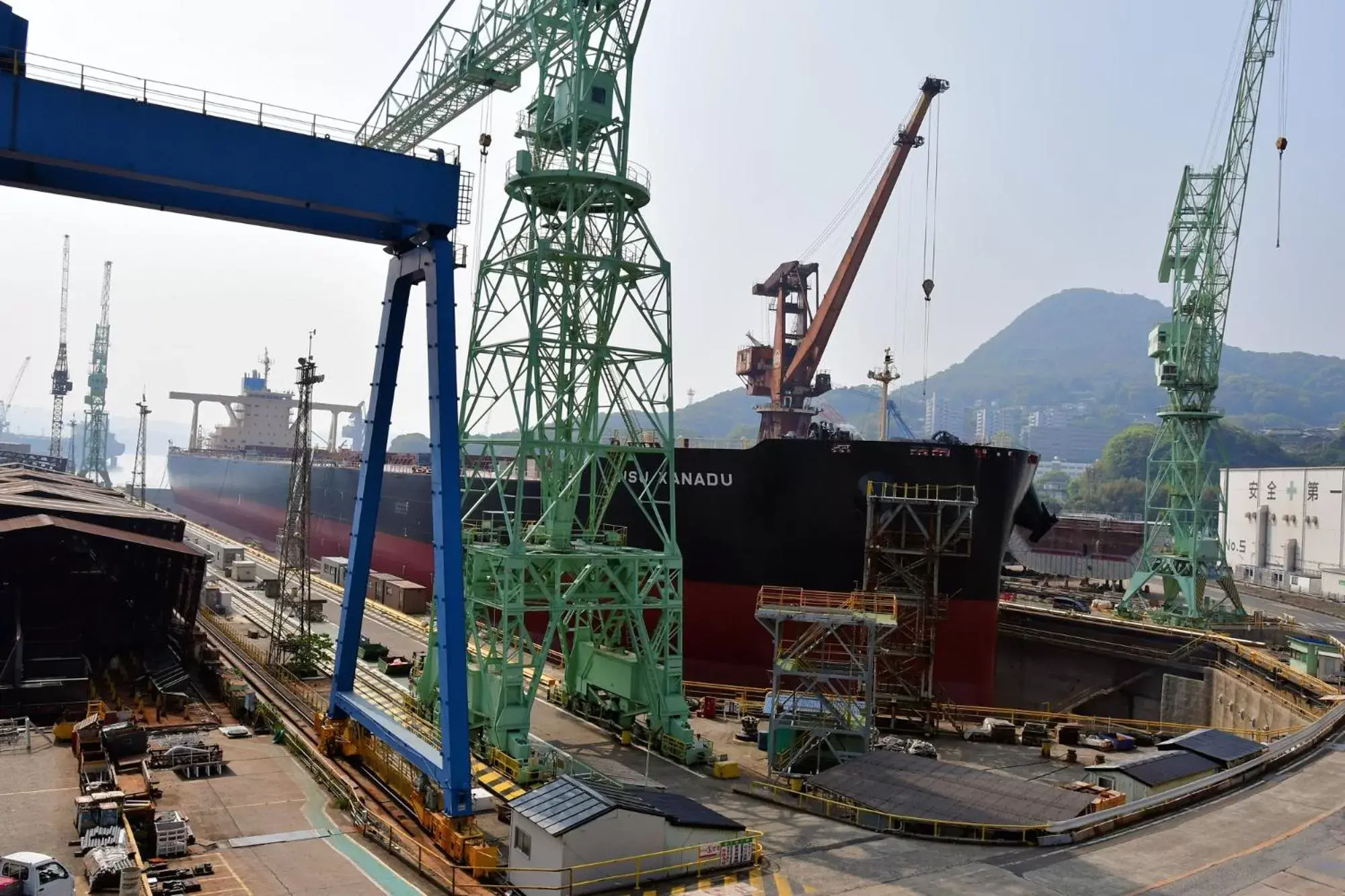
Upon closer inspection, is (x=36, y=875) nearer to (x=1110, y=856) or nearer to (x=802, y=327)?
(x=1110, y=856)

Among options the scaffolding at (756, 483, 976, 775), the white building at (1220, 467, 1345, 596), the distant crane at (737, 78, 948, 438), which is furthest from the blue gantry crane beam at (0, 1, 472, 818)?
the white building at (1220, 467, 1345, 596)

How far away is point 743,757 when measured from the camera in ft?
64.9

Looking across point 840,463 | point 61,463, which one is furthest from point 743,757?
point 61,463

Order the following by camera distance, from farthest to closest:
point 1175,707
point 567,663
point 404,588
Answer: point 404,588, point 1175,707, point 567,663

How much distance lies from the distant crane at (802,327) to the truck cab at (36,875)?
38243 millimetres

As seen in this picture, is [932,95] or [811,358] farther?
[811,358]

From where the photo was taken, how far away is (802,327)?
49594mm

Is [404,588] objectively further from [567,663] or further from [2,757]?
[2,757]

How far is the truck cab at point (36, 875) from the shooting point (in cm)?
1143

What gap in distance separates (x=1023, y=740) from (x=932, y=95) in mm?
31482

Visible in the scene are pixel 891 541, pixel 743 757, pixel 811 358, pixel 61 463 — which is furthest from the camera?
pixel 61 463

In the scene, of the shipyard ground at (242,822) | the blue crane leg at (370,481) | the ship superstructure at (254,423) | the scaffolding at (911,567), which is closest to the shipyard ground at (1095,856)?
the shipyard ground at (242,822)

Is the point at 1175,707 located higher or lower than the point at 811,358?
lower

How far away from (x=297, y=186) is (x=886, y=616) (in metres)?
14.2
